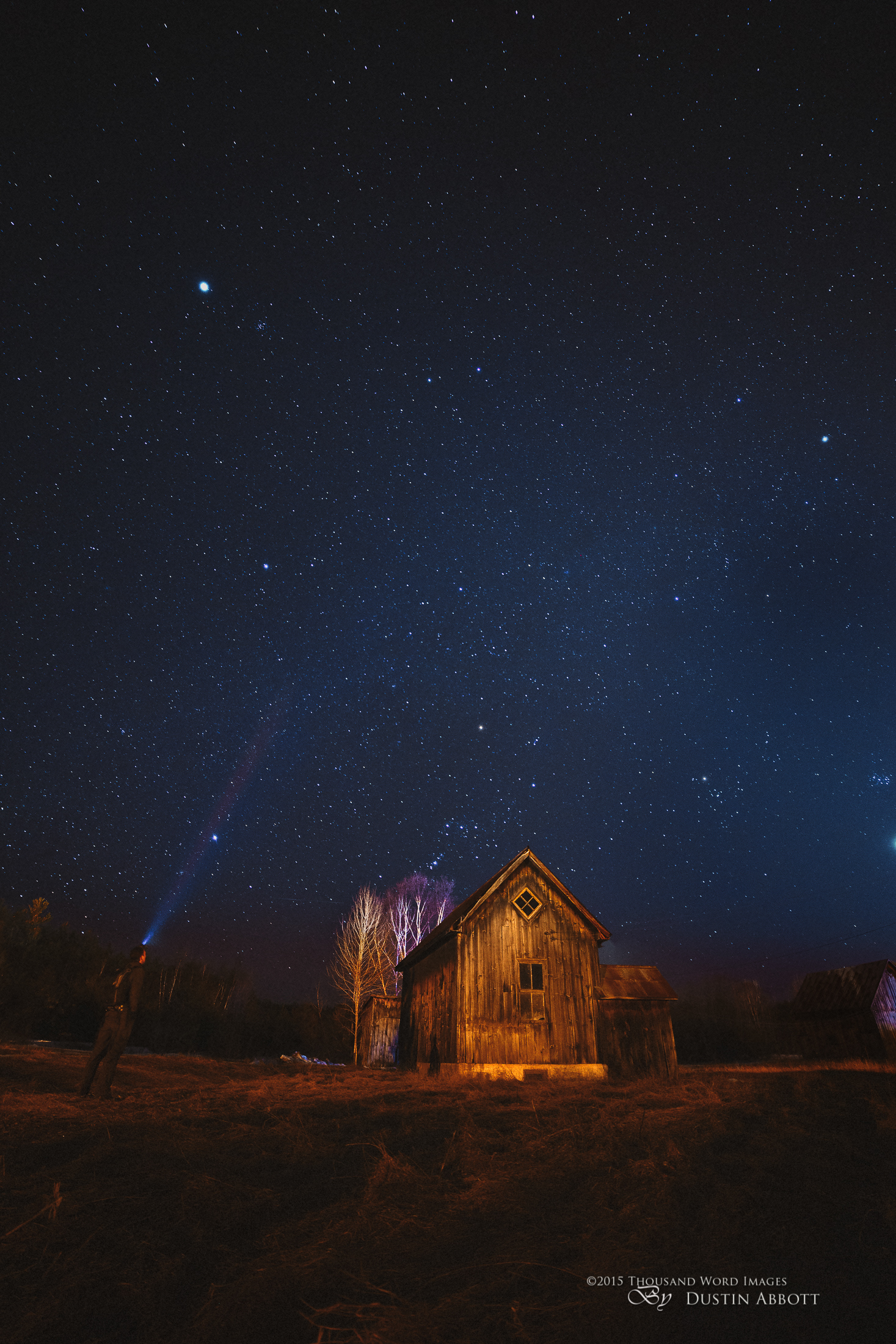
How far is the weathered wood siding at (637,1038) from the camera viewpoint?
755 inches

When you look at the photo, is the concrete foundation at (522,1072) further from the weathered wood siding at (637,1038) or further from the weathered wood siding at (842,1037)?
the weathered wood siding at (842,1037)

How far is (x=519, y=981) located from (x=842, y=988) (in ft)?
79.4

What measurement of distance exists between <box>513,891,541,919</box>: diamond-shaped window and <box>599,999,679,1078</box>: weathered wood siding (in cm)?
363

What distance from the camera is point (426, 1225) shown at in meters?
4.50

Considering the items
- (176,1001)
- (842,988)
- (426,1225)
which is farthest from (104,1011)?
(842,988)

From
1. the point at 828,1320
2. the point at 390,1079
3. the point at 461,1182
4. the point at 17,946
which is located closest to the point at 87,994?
the point at 17,946

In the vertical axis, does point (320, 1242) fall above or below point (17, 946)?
below

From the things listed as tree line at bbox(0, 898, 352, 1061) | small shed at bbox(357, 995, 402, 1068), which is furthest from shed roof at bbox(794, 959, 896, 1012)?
tree line at bbox(0, 898, 352, 1061)

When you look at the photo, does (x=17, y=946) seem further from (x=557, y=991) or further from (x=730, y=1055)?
(x=730, y=1055)

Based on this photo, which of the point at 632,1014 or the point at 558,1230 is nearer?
the point at 558,1230

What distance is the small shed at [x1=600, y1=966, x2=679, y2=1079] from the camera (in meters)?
19.2

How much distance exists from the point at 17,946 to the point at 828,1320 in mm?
48578

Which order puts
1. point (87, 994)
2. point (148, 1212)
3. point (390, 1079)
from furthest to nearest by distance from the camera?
1. point (87, 994)
2. point (390, 1079)
3. point (148, 1212)

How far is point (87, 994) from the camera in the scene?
36156mm
